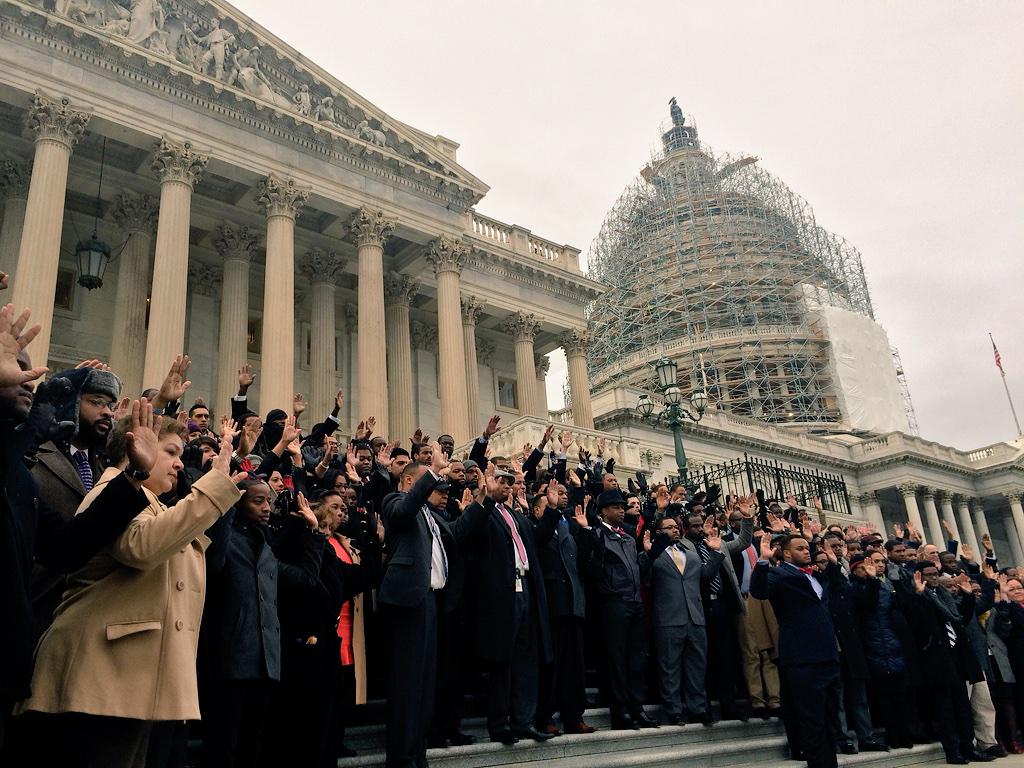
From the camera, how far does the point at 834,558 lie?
9.07 metres

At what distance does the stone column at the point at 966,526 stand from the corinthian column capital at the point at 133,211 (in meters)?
44.7

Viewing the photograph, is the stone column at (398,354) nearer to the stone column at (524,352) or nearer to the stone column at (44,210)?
the stone column at (524,352)

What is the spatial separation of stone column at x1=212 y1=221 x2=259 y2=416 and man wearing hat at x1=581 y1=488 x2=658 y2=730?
616 inches

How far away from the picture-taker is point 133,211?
22.5 metres

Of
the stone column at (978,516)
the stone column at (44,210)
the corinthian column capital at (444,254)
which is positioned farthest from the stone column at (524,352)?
the stone column at (978,516)

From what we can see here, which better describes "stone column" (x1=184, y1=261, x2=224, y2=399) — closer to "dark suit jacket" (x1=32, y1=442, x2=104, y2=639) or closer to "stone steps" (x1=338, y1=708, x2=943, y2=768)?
"stone steps" (x1=338, y1=708, x2=943, y2=768)

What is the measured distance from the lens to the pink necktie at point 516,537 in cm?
739

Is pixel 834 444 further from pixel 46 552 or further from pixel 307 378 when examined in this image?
pixel 46 552

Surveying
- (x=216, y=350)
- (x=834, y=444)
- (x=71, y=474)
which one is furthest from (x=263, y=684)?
(x=834, y=444)

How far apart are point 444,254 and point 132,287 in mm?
9190

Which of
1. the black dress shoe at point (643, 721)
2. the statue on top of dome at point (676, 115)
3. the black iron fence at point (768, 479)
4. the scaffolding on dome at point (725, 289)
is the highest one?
the statue on top of dome at point (676, 115)

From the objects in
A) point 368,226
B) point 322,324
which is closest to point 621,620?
point 368,226

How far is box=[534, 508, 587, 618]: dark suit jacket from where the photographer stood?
7621 mm

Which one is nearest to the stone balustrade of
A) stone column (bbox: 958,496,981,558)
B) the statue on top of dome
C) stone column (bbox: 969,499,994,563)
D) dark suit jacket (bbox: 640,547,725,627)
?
dark suit jacket (bbox: 640,547,725,627)
